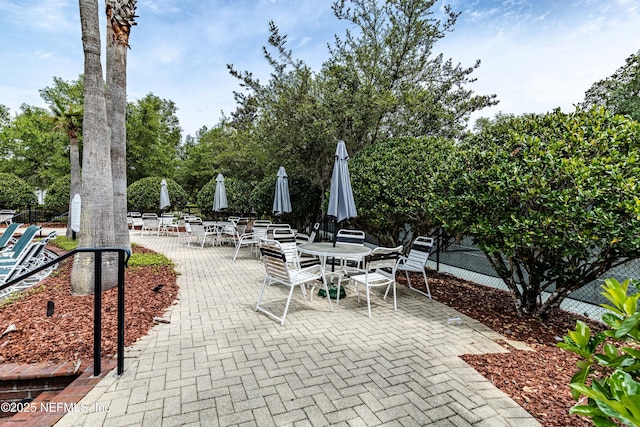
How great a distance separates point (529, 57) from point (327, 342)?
1070cm

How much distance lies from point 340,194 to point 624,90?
21.7 m

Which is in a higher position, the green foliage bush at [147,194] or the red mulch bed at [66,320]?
the green foliage bush at [147,194]

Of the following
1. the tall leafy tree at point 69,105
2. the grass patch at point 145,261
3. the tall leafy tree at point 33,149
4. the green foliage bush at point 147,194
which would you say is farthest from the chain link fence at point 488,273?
the tall leafy tree at point 33,149

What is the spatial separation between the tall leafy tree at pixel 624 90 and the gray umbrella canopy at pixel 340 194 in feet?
59.7

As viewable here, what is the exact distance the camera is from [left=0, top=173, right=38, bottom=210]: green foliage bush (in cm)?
1641

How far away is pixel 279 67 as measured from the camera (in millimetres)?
9289

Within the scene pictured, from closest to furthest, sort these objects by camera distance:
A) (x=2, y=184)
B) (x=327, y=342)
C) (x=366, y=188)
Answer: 1. (x=327, y=342)
2. (x=366, y=188)
3. (x=2, y=184)

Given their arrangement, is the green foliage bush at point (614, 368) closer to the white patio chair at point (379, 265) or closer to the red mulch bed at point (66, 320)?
the white patio chair at point (379, 265)

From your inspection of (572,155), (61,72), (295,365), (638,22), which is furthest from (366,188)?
(61,72)

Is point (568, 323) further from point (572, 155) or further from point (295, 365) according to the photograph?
point (295, 365)

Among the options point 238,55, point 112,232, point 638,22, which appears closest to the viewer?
point 112,232

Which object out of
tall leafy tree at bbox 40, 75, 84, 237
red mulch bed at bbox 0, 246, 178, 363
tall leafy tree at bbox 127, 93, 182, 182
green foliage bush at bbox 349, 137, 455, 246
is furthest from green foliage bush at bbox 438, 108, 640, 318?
tall leafy tree at bbox 127, 93, 182, 182

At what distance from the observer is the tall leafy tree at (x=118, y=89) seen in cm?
523

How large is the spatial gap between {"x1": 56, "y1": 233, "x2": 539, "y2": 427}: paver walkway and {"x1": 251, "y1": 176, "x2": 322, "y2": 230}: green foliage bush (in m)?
7.09
